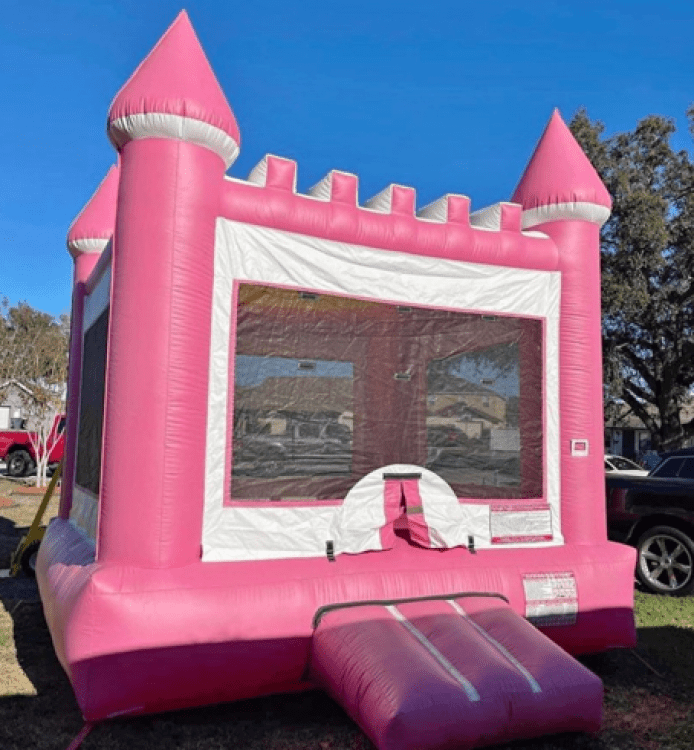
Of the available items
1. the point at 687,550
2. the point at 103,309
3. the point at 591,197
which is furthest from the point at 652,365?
the point at 103,309

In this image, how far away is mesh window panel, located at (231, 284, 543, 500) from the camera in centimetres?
453

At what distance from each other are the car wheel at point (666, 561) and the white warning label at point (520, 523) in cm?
269

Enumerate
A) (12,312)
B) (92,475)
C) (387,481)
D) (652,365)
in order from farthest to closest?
(12,312)
(652,365)
(92,475)
(387,481)

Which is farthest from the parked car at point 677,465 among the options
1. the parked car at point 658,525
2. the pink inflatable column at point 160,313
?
the pink inflatable column at point 160,313

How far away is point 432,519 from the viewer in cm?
479

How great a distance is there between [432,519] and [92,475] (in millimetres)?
2523

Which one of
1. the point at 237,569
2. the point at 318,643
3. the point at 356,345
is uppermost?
the point at 356,345

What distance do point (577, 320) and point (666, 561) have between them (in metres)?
3.26

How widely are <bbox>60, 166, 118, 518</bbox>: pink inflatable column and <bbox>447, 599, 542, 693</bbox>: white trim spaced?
12.9ft

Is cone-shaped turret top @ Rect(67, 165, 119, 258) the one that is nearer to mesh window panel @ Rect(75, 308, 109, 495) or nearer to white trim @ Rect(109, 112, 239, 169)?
mesh window panel @ Rect(75, 308, 109, 495)

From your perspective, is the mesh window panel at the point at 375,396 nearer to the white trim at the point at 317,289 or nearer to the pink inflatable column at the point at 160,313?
the white trim at the point at 317,289

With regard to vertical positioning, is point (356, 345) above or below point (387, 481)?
above

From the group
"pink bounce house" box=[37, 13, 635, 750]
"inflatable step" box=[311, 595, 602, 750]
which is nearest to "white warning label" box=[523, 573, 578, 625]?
"pink bounce house" box=[37, 13, 635, 750]

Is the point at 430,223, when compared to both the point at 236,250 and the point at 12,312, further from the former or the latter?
the point at 12,312
